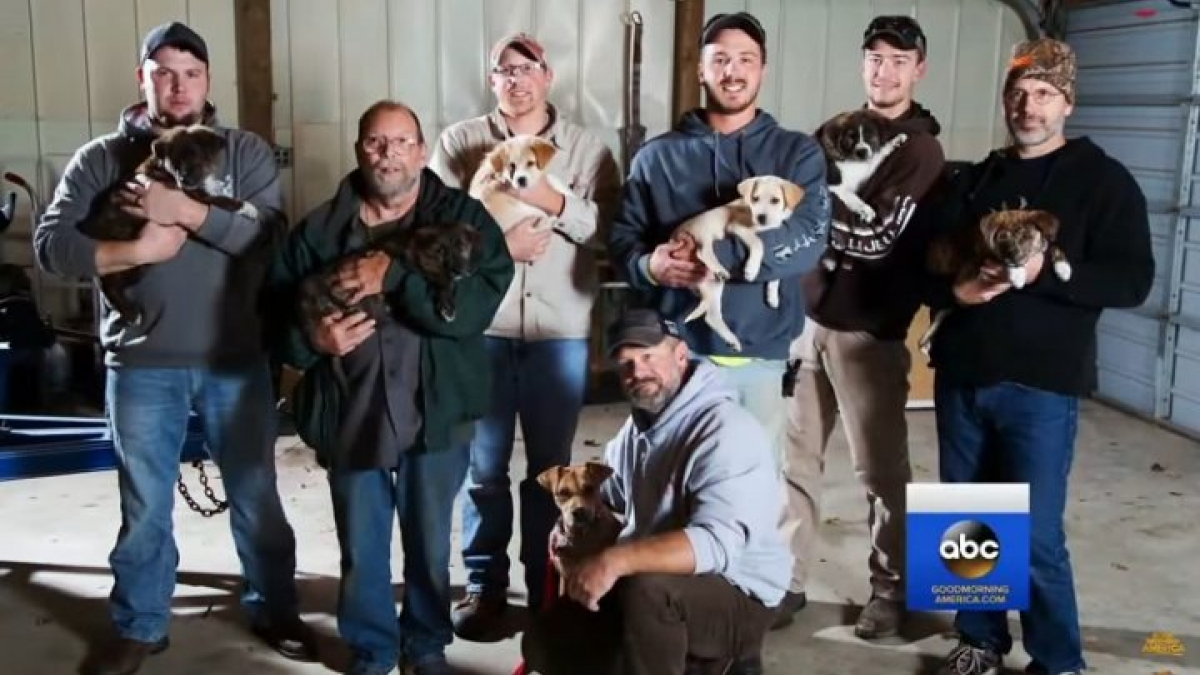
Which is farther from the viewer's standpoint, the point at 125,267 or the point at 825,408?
the point at 825,408

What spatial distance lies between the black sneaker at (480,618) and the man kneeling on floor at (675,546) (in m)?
0.77

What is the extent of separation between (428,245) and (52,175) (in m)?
4.27

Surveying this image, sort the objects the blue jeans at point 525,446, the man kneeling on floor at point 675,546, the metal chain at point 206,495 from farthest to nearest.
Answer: the metal chain at point 206,495
the blue jeans at point 525,446
the man kneeling on floor at point 675,546

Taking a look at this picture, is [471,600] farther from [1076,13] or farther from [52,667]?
[1076,13]

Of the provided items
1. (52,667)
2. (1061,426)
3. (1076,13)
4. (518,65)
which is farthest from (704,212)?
(1076,13)

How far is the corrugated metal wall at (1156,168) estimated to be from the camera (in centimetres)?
603

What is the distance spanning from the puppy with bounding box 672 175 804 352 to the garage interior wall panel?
3964 millimetres

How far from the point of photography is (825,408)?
3346mm

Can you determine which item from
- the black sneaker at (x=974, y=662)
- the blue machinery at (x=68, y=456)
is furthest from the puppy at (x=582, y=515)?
the blue machinery at (x=68, y=456)

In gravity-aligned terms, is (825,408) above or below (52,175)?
below

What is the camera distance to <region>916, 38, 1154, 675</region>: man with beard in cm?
267

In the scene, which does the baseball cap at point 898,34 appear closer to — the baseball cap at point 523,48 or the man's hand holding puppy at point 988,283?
the man's hand holding puppy at point 988,283

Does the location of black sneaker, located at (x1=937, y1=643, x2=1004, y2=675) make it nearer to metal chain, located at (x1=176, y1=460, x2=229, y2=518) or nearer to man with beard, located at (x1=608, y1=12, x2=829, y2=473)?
man with beard, located at (x1=608, y1=12, x2=829, y2=473)

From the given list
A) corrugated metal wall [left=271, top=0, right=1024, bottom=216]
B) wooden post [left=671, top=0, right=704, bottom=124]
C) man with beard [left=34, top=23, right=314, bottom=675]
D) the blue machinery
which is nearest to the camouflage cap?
man with beard [left=34, top=23, right=314, bottom=675]
